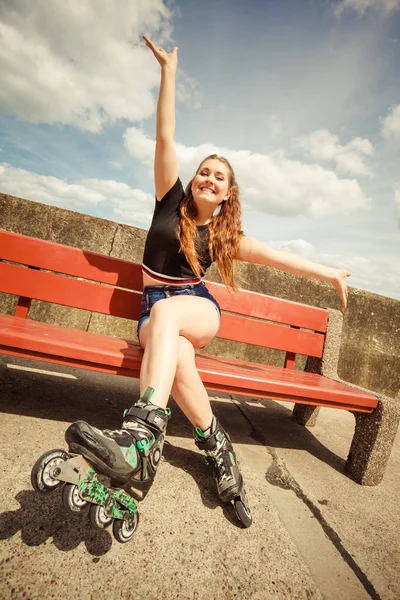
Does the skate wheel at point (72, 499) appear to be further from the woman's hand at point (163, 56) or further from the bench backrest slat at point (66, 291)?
the woman's hand at point (163, 56)

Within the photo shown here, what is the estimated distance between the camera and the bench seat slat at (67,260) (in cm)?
206

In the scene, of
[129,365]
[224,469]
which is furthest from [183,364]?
[224,469]

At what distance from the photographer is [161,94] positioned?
1589 millimetres

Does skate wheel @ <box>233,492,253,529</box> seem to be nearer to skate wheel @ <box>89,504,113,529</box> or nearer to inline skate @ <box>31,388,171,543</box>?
inline skate @ <box>31,388,171,543</box>

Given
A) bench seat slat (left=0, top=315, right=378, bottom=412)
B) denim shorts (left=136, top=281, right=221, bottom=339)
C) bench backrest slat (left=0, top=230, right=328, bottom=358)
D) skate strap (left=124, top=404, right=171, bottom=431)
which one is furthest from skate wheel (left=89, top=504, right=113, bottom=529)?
bench backrest slat (left=0, top=230, right=328, bottom=358)

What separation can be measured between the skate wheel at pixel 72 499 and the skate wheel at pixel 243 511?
74 cm

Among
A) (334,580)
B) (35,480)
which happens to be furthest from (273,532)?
(35,480)

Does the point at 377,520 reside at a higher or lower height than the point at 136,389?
higher

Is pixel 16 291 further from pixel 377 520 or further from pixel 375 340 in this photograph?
pixel 375 340

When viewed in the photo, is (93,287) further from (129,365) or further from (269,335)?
(269,335)

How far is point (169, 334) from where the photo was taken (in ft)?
4.66

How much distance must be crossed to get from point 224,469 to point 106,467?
68 centimetres

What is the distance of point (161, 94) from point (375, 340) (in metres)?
4.11

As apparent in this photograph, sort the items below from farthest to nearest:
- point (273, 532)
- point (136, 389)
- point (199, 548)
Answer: point (136, 389) → point (273, 532) → point (199, 548)
